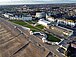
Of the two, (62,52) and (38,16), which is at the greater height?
(62,52)

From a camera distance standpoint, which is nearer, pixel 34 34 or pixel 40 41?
pixel 40 41

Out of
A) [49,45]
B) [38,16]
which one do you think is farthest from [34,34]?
[38,16]

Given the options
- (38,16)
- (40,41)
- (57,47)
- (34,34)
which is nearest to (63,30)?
(34,34)

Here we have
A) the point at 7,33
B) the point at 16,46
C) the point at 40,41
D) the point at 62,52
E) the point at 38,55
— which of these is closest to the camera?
the point at 38,55

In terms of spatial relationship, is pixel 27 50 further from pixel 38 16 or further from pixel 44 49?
pixel 38 16

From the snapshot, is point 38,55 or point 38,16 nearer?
point 38,55

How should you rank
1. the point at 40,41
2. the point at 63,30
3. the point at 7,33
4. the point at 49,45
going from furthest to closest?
1. the point at 63,30
2. the point at 7,33
3. the point at 40,41
4. the point at 49,45

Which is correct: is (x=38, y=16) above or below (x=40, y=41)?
below

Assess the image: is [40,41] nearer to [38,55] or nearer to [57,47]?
[57,47]

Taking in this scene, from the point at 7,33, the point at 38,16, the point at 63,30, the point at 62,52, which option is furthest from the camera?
the point at 38,16

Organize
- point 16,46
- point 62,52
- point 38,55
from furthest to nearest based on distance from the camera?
point 16,46 < point 62,52 < point 38,55
